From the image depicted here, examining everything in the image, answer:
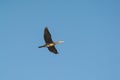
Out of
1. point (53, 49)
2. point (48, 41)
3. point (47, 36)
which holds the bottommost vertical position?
point (53, 49)

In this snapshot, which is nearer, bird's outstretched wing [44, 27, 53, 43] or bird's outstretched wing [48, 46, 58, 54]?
bird's outstretched wing [44, 27, 53, 43]

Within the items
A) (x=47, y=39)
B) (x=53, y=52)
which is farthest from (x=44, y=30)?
(x=53, y=52)

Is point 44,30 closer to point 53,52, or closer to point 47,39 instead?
point 47,39

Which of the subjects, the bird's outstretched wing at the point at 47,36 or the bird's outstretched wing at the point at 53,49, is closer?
the bird's outstretched wing at the point at 47,36

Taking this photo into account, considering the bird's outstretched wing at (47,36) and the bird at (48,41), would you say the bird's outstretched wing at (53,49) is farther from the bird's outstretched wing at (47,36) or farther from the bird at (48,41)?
the bird's outstretched wing at (47,36)

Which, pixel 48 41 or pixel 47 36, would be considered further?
pixel 48 41

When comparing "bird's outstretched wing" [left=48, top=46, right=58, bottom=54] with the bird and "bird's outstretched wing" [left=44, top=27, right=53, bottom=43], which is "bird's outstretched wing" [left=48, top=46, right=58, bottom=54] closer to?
the bird

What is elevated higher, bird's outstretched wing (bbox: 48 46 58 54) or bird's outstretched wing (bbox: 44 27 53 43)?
bird's outstretched wing (bbox: 44 27 53 43)

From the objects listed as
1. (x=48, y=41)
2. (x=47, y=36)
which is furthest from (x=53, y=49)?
(x=47, y=36)

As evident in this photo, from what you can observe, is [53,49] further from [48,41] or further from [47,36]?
[47,36]

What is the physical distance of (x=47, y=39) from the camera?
4728 cm

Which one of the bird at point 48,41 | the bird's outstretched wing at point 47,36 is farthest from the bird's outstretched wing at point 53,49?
the bird's outstretched wing at point 47,36

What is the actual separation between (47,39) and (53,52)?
3.99m

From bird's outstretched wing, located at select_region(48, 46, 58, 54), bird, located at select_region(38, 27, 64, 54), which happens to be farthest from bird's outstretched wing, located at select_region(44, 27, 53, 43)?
bird's outstretched wing, located at select_region(48, 46, 58, 54)
